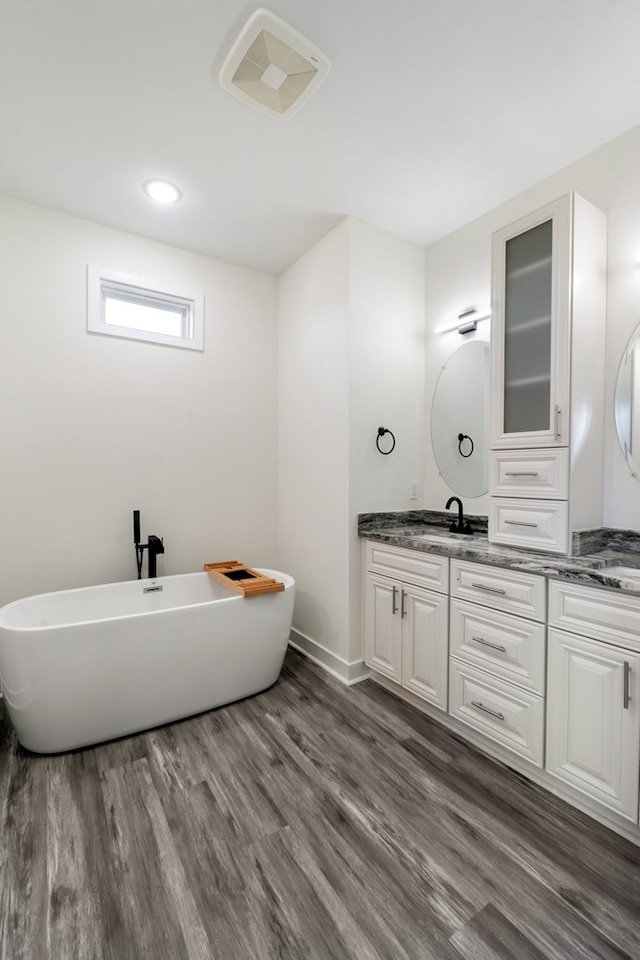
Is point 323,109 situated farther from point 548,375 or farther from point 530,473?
point 530,473

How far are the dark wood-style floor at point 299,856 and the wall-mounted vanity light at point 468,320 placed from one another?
7.64 feet

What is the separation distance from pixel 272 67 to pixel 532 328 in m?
1.54

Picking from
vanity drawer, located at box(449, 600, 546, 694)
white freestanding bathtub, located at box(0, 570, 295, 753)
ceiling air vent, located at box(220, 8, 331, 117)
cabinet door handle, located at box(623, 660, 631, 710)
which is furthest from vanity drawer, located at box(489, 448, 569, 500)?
ceiling air vent, located at box(220, 8, 331, 117)

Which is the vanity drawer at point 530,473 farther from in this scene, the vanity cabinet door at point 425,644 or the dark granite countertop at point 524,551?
the vanity cabinet door at point 425,644

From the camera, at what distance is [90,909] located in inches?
47.8

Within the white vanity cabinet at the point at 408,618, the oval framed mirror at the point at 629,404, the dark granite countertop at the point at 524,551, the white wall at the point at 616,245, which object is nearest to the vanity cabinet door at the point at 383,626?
the white vanity cabinet at the point at 408,618

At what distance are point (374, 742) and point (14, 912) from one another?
4.61 feet

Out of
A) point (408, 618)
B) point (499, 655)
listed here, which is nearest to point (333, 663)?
point (408, 618)

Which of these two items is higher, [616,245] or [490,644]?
[616,245]

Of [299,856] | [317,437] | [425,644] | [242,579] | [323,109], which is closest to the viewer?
[299,856]

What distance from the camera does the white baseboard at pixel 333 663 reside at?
8.48ft

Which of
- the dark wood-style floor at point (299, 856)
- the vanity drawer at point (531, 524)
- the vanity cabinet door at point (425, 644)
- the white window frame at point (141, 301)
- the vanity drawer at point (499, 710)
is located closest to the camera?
the dark wood-style floor at point (299, 856)

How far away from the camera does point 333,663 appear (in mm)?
2701

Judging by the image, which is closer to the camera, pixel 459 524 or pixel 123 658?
pixel 123 658
